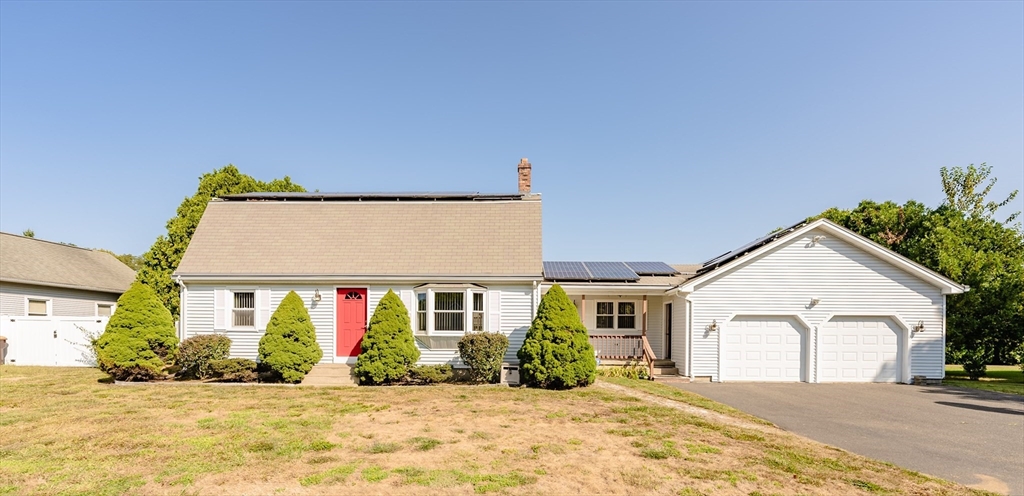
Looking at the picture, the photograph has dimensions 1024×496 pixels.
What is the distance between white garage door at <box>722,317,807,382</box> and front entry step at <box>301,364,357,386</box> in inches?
472

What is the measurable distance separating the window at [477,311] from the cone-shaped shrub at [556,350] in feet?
6.15

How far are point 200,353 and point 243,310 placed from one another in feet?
6.18

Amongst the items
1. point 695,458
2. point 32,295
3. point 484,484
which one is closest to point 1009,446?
point 695,458

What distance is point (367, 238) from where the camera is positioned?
1662 centimetres

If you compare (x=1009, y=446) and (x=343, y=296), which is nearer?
(x=1009, y=446)

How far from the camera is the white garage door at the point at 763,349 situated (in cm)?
1548

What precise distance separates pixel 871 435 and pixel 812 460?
9.40 ft

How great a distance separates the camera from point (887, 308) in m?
15.4

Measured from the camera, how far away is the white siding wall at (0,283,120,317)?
19.5m

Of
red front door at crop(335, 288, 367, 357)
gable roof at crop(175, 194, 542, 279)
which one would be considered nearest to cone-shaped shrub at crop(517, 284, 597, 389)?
gable roof at crop(175, 194, 542, 279)

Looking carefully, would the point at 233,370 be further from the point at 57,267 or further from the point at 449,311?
the point at 57,267

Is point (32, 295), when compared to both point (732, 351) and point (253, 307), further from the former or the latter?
point (732, 351)

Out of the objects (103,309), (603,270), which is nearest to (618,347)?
(603,270)

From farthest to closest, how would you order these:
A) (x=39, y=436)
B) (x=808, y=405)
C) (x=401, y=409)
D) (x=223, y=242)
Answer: (x=223, y=242)
(x=808, y=405)
(x=401, y=409)
(x=39, y=436)
